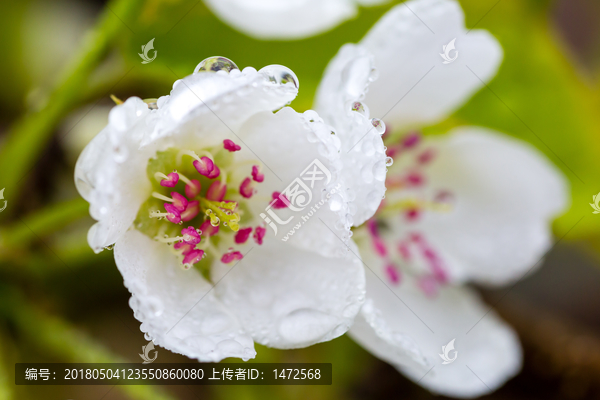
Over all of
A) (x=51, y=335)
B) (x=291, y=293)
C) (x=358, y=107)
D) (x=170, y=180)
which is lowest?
(x=51, y=335)

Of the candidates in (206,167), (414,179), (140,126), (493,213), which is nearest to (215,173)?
(206,167)

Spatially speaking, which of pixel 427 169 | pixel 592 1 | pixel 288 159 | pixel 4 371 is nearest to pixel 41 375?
pixel 4 371

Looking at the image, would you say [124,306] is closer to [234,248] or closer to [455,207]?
[234,248]

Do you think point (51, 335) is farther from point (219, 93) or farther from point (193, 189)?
point (219, 93)

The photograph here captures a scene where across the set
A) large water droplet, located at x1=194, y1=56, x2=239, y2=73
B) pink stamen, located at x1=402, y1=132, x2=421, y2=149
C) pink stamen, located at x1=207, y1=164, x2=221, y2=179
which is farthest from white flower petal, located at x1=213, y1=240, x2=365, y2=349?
pink stamen, located at x1=402, y1=132, x2=421, y2=149

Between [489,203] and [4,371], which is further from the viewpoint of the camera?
[489,203]

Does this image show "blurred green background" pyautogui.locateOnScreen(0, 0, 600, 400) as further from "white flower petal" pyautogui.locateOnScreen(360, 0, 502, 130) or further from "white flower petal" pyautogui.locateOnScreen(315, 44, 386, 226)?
"white flower petal" pyautogui.locateOnScreen(315, 44, 386, 226)

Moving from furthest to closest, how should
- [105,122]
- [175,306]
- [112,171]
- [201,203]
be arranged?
1. [105,122]
2. [201,203]
3. [175,306]
4. [112,171]
